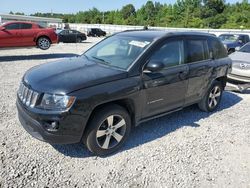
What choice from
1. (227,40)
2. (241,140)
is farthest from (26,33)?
(227,40)

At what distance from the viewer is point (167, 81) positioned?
4223mm

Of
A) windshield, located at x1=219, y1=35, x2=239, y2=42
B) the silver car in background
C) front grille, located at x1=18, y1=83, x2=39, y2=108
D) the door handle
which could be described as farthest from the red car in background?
windshield, located at x1=219, y1=35, x2=239, y2=42

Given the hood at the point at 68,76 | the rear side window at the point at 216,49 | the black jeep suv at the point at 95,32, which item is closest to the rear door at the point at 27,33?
the hood at the point at 68,76

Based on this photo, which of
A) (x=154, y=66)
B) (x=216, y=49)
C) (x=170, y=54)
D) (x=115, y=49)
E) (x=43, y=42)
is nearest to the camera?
(x=154, y=66)

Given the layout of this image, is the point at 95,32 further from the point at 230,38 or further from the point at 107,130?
the point at 107,130

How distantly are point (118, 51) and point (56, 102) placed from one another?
1.65 metres

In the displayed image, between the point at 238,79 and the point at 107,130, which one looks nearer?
the point at 107,130

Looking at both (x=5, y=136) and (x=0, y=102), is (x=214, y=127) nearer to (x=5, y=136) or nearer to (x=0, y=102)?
(x=5, y=136)

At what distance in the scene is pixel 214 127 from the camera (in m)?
4.91

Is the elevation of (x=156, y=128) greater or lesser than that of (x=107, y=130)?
lesser

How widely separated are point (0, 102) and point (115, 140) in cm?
312

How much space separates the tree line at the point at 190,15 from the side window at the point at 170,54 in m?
47.5

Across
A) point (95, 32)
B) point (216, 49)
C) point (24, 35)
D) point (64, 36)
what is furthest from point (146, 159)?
point (95, 32)

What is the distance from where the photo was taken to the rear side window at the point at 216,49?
5416 mm
